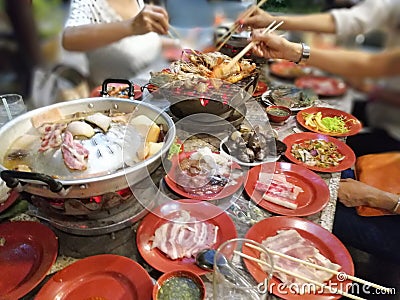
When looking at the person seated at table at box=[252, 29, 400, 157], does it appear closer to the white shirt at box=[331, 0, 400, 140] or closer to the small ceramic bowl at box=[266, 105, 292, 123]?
the white shirt at box=[331, 0, 400, 140]

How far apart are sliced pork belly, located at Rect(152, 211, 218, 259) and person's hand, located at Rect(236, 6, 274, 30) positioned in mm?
1105

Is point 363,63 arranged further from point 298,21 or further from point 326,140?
point 326,140

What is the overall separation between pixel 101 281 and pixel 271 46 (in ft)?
4.35

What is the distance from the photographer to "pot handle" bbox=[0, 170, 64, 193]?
94cm

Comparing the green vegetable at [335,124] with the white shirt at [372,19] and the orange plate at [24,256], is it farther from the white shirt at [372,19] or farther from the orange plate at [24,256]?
the orange plate at [24,256]

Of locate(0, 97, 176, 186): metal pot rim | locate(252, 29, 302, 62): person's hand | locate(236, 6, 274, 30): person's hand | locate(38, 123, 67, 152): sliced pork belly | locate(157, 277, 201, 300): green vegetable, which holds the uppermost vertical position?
locate(236, 6, 274, 30): person's hand

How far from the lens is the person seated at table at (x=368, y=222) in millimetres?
1693

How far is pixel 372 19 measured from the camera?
0.52m

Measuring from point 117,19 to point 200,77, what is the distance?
1.65ft

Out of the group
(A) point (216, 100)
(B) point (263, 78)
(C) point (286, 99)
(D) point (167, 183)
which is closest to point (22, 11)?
(D) point (167, 183)

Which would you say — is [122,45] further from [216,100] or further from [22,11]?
[22,11]

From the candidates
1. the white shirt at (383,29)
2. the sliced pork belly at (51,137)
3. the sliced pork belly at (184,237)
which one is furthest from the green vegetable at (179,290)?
the white shirt at (383,29)

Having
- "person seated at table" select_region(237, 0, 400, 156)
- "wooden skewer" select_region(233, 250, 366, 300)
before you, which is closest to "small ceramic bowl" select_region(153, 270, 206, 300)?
"wooden skewer" select_region(233, 250, 366, 300)

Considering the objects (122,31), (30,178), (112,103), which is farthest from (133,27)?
(30,178)
